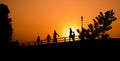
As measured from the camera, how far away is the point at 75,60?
133 feet

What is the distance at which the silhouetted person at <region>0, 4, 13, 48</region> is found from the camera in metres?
59.8

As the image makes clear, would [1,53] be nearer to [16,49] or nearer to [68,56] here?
[16,49]

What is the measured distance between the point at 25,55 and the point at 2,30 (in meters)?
17.0

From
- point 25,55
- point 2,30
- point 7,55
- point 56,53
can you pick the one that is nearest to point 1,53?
point 7,55

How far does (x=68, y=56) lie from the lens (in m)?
42.6

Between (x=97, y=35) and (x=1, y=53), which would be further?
(x=97, y=35)

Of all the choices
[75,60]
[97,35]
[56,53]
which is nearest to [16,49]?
[56,53]

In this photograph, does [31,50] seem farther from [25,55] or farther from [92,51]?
[92,51]

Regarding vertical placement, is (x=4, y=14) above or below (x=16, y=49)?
above

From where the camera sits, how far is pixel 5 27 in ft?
200

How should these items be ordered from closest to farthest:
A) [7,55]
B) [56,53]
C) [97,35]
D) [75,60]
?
1. [75,60]
2. [56,53]
3. [7,55]
4. [97,35]

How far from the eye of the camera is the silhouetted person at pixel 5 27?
196 ft

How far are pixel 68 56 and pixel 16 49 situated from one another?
963 centimetres

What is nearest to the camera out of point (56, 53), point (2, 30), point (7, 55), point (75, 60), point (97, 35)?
point (75, 60)
